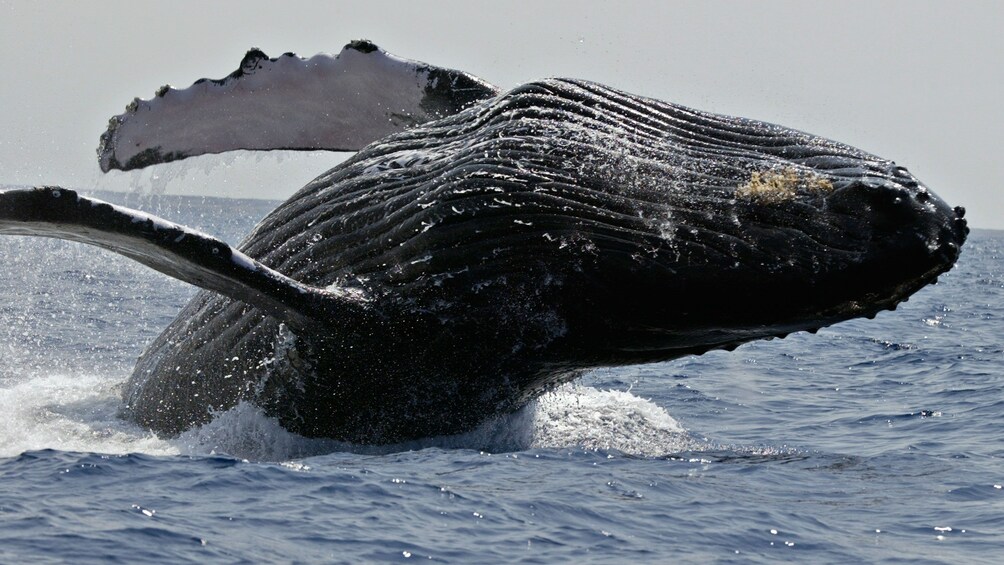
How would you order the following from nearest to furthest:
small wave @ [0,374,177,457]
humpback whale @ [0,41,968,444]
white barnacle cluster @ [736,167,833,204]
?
humpback whale @ [0,41,968,444]
white barnacle cluster @ [736,167,833,204]
small wave @ [0,374,177,457]

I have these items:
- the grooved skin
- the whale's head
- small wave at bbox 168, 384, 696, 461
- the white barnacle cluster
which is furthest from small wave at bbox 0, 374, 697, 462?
the white barnacle cluster

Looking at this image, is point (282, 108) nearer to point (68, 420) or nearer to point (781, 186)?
point (68, 420)

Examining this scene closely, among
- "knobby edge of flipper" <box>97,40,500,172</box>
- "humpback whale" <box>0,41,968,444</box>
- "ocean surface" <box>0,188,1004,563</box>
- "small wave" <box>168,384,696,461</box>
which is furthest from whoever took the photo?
"knobby edge of flipper" <box>97,40,500,172</box>

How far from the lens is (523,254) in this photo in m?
8.09

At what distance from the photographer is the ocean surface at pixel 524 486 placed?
24.1 feet

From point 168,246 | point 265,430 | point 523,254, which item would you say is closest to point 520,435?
point 265,430

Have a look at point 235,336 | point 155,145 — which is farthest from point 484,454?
point 155,145

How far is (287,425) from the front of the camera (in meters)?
9.19

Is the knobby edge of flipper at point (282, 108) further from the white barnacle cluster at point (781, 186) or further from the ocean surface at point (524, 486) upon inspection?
the white barnacle cluster at point (781, 186)

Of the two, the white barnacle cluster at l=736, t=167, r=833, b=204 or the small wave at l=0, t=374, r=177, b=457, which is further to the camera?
the small wave at l=0, t=374, r=177, b=457

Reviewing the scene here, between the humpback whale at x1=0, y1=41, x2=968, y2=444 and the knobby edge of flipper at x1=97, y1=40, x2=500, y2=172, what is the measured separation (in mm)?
1197

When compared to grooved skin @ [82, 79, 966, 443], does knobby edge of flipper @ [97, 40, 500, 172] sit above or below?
above

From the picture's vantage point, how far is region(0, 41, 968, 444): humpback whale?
24.9 feet

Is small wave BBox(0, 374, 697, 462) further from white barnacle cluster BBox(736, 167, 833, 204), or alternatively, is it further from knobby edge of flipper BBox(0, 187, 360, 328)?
white barnacle cluster BBox(736, 167, 833, 204)
